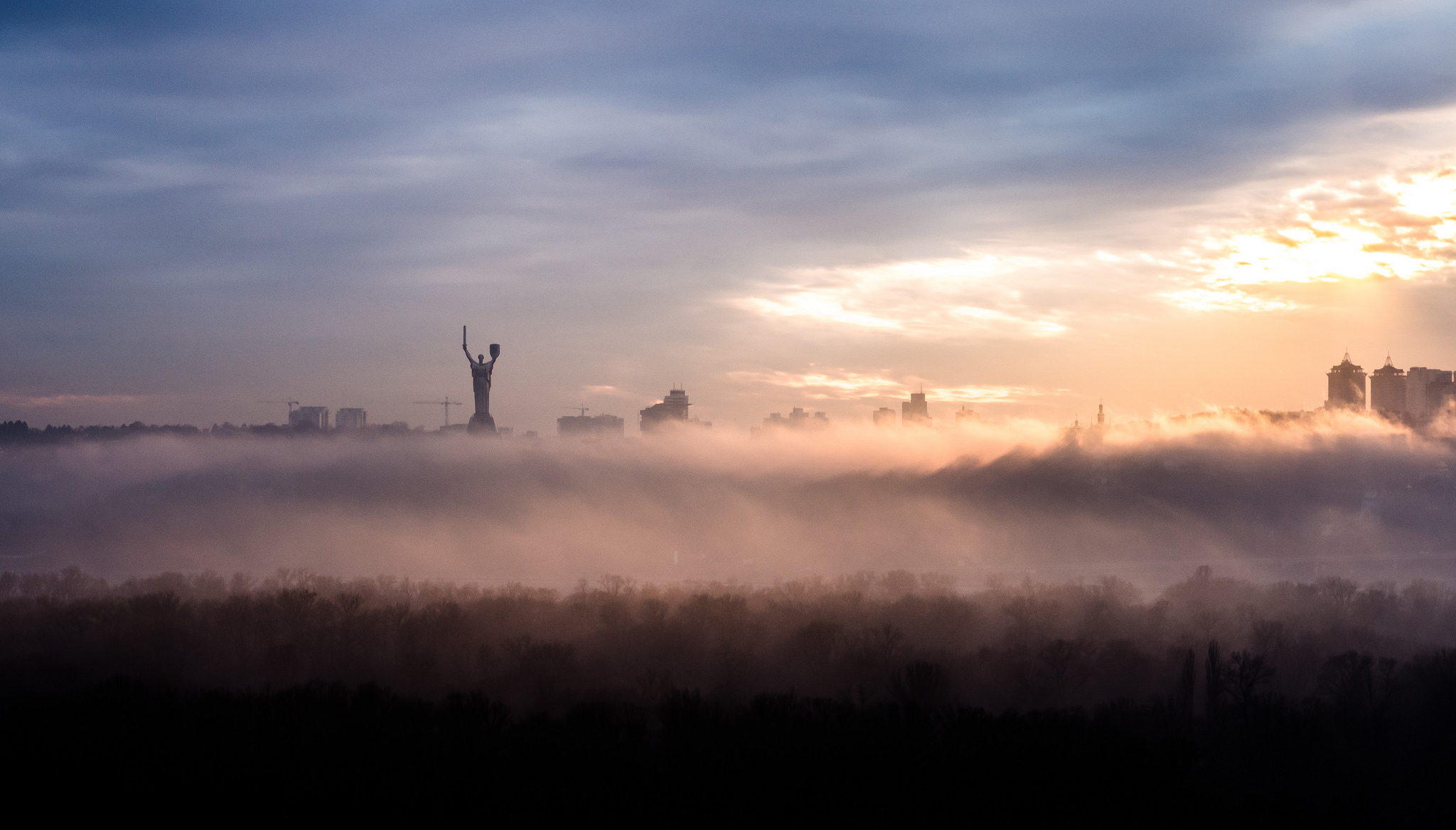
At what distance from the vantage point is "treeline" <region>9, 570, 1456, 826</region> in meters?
57.8

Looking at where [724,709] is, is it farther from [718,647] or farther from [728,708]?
[718,647]

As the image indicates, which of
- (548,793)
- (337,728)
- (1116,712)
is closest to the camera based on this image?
(548,793)

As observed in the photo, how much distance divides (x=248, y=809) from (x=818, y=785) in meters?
27.8

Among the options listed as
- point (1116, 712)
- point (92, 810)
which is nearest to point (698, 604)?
point (1116, 712)

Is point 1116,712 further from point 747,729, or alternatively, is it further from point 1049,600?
point 1049,600

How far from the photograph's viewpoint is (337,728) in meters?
68.4

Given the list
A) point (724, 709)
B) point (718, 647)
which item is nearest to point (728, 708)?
point (724, 709)

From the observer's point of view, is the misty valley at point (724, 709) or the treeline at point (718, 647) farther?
the treeline at point (718, 647)

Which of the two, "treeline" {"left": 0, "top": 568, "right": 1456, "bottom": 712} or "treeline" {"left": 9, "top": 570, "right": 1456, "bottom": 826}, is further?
"treeline" {"left": 0, "top": 568, "right": 1456, "bottom": 712}

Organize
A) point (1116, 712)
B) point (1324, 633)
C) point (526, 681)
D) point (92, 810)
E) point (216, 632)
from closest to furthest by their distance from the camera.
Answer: point (92, 810) < point (1116, 712) < point (526, 681) < point (216, 632) < point (1324, 633)

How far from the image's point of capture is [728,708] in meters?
87.5

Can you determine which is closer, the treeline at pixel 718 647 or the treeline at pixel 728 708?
the treeline at pixel 728 708

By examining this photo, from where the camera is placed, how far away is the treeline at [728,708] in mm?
57750

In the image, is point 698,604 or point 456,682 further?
point 698,604
